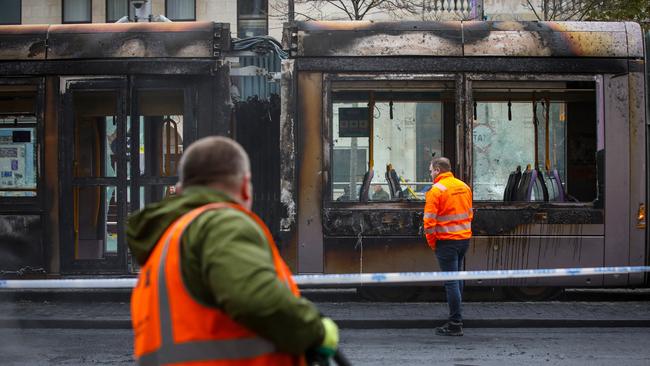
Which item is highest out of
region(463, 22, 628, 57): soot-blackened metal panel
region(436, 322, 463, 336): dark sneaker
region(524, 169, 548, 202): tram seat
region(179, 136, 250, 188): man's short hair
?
region(463, 22, 628, 57): soot-blackened metal panel

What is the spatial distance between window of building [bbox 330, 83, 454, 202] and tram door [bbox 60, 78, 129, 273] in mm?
2511

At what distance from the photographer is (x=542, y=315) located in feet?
31.3

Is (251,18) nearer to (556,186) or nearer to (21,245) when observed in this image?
(21,245)

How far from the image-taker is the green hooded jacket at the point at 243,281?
2.38 meters

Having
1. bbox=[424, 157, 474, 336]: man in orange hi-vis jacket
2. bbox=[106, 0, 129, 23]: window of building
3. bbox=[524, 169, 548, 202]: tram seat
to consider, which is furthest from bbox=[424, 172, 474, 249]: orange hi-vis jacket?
bbox=[106, 0, 129, 23]: window of building

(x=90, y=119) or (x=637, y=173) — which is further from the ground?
(x=90, y=119)

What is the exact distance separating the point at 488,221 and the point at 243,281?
317 inches

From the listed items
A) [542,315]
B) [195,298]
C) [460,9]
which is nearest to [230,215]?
[195,298]

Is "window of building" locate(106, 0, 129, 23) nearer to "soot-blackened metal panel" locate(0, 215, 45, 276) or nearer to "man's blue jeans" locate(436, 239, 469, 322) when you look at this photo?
"soot-blackened metal panel" locate(0, 215, 45, 276)

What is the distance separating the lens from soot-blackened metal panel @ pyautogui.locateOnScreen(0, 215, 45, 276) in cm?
1050

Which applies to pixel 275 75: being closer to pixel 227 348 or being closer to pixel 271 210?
pixel 271 210

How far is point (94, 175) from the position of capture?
10.7 m

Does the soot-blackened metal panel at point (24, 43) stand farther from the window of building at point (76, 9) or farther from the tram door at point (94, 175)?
the window of building at point (76, 9)

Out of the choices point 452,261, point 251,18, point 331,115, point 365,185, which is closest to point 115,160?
point 331,115
